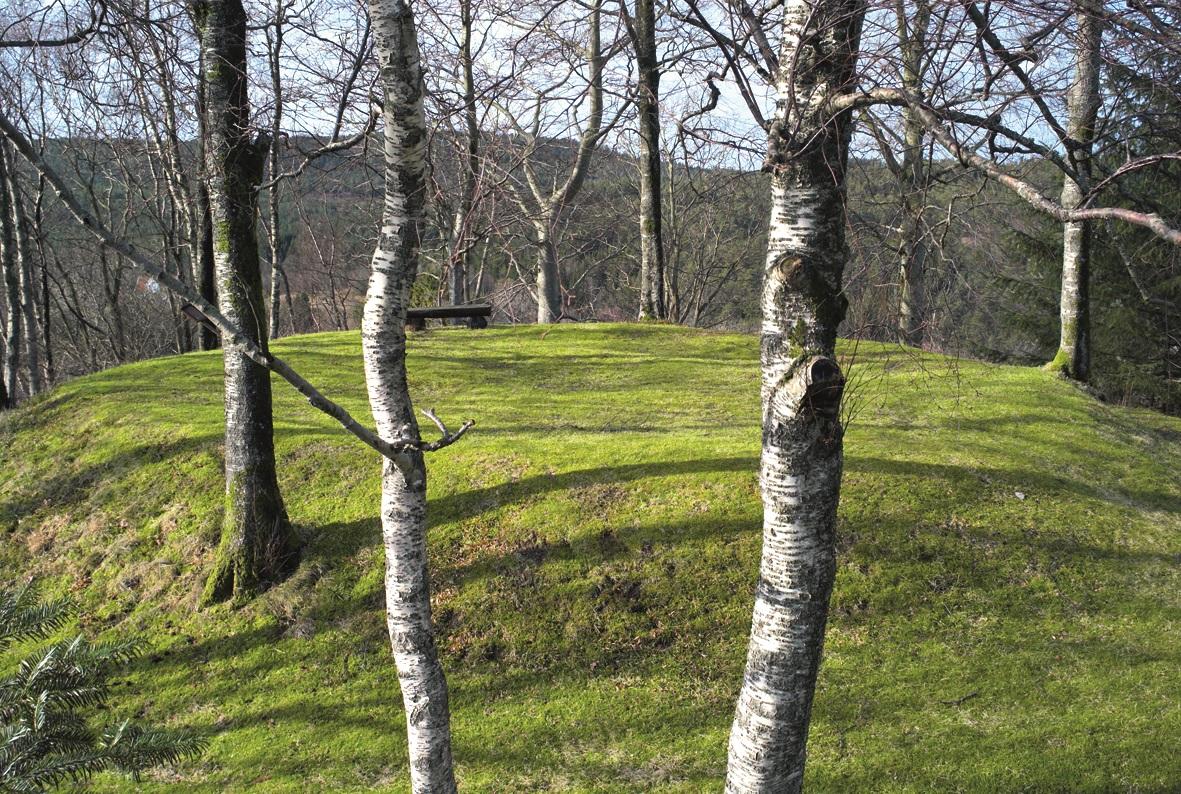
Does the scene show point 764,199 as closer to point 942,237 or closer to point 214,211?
point 214,211

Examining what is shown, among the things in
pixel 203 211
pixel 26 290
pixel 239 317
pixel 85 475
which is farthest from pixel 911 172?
pixel 26 290

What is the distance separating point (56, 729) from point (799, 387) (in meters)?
4.12

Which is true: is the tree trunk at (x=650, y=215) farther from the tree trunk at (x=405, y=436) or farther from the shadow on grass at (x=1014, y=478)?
the tree trunk at (x=405, y=436)

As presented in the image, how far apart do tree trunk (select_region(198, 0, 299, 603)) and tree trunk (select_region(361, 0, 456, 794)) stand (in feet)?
8.72

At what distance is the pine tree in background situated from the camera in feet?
12.4

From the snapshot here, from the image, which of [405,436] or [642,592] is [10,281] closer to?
[642,592]

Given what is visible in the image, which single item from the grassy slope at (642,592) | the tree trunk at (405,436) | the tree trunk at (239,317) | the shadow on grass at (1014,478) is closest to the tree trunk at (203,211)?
the tree trunk at (239,317)

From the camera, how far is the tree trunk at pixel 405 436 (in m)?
4.24

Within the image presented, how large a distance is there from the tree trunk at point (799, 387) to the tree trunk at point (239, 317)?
4.68m

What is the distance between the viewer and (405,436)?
4.43 meters

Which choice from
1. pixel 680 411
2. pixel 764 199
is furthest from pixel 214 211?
pixel 764 199

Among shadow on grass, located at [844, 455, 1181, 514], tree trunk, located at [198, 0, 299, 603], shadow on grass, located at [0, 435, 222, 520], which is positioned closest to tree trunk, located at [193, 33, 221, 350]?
tree trunk, located at [198, 0, 299, 603]

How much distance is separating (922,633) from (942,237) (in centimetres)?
450

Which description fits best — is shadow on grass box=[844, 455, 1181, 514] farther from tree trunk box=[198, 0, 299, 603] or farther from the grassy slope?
tree trunk box=[198, 0, 299, 603]
